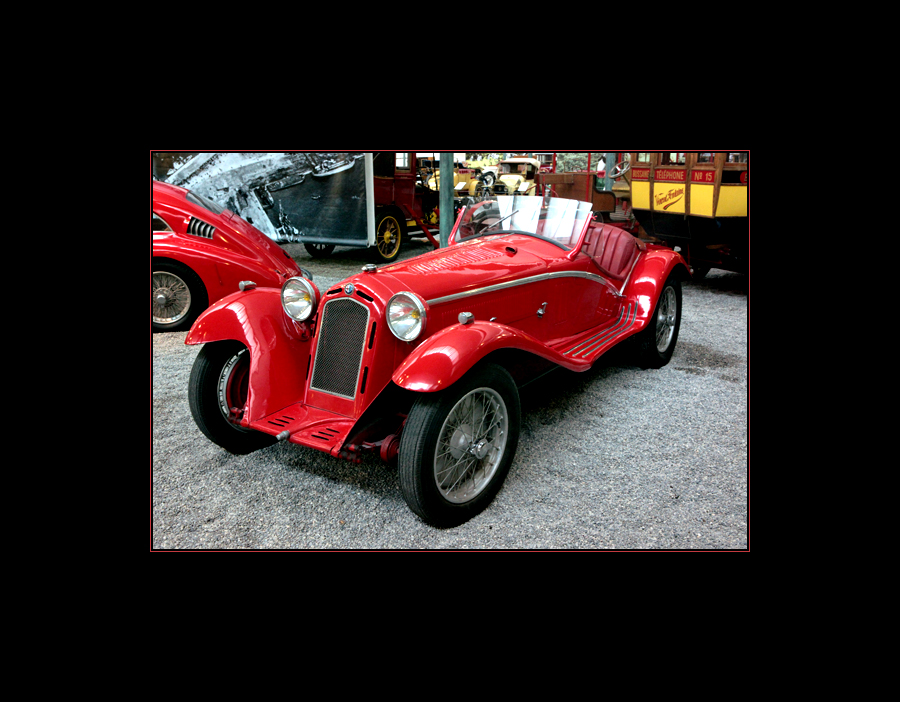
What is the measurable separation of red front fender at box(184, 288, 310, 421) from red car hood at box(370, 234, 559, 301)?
2.27 ft

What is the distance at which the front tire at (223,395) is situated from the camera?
327cm

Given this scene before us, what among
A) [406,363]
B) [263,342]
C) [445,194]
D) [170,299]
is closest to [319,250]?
[170,299]

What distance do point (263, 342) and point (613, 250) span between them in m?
3.14

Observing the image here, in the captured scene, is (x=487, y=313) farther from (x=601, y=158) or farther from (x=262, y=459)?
(x=601, y=158)

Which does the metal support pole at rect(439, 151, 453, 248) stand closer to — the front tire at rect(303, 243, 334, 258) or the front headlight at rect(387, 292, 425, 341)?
the front headlight at rect(387, 292, 425, 341)

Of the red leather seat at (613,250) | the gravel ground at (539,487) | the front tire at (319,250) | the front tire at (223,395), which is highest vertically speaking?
the front tire at (319,250)

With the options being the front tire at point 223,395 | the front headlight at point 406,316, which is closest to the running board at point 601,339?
the front headlight at point 406,316

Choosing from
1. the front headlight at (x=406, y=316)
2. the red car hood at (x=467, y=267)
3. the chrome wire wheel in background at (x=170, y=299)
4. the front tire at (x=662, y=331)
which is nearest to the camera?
the front headlight at (x=406, y=316)

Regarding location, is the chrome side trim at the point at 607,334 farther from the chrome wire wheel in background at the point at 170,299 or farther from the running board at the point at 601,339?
the chrome wire wheel in background at the point at 170,299

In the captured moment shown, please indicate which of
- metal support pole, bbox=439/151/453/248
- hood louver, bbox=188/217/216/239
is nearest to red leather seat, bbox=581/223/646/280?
metal support pole, bbox=439/151/453/248

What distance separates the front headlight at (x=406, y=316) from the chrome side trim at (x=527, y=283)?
0.62 ft

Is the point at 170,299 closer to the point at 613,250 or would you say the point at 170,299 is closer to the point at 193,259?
the point at 193,259

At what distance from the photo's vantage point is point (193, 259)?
6.27 m

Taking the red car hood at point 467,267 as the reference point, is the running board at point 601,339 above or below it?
below
